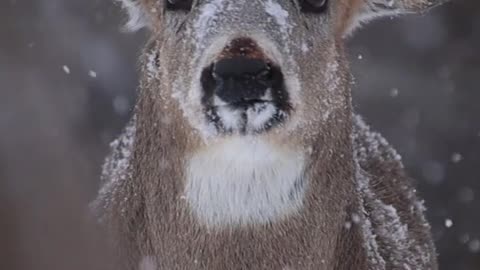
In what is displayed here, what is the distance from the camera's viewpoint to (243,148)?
11.8 feet

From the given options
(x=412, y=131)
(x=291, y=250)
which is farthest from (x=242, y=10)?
(x=412, y=131)

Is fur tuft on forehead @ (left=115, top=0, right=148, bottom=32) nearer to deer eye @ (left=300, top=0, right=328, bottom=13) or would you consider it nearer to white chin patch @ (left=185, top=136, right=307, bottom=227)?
deer eye @ (left=300, top=0, right=328, bottom=13)

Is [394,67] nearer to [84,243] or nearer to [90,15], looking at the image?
[90,15]

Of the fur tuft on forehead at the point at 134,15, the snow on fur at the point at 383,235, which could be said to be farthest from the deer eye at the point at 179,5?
the snow on fur at the point at 383,235

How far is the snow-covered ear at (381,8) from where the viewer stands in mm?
4703

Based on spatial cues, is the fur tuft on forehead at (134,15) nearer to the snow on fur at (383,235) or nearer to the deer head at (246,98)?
the deer head at (246,98)

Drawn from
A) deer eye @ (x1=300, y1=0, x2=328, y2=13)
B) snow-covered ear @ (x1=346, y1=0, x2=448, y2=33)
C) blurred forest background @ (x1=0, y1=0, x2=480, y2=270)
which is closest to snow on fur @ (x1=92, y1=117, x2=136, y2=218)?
deer eye @ (x1=300, y1=0, x2=328, y2=13)

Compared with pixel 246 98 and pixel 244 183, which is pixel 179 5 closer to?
pixel 244 183

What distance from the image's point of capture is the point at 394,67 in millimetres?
12789

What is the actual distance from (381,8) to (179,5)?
1079 millimetres

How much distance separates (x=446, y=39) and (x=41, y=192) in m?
12.6

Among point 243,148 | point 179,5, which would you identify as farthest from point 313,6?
point 243,148

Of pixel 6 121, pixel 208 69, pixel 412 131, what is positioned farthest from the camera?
pixel 412 131

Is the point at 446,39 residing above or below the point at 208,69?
below
